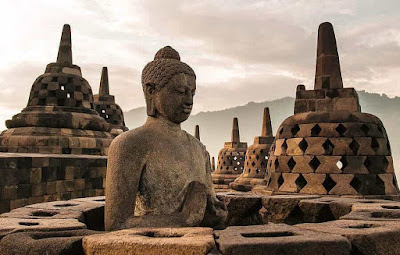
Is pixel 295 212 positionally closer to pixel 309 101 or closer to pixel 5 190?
pixel 309 101

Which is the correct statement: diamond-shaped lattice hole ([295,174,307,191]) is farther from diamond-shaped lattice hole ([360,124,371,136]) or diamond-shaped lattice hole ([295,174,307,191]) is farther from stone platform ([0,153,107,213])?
stone platform ([0,153,107,213])

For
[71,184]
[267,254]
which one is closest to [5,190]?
[71,184]

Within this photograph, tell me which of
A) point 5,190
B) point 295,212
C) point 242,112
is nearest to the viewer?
point 295,212

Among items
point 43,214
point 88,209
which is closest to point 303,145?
point 88,209

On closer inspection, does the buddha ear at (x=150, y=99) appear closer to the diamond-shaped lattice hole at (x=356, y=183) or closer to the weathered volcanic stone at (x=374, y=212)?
the weathered volcanic stone at (x=374, y=212)

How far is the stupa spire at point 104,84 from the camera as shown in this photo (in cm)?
1708

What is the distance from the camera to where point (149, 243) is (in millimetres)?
2014

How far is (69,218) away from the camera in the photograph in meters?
3.02

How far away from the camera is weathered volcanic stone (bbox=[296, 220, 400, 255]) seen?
2.36 metres

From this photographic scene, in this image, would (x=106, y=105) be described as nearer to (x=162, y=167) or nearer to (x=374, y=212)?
(x=162, y=167)

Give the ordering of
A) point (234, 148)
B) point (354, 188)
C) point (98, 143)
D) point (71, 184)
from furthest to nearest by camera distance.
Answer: point (234, 148), point (98, 143), point (71, 184), point (354, 188)

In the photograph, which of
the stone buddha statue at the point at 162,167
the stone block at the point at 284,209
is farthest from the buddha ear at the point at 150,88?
the stone block at the point at 284,209

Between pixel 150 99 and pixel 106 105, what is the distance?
14.2 meters

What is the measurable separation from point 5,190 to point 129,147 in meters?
4.46
